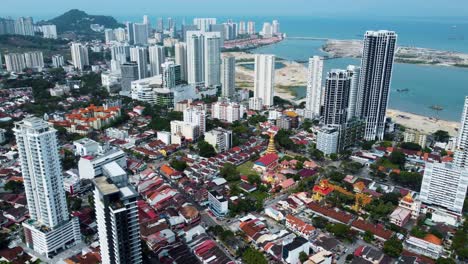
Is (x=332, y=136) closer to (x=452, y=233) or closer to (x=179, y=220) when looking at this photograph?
(x=452, y=233)

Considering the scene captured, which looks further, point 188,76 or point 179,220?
point 188,76

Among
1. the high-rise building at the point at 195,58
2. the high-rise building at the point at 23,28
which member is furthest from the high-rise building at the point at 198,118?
the high-rise building at the point at 23,28

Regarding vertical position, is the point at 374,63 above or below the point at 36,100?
above

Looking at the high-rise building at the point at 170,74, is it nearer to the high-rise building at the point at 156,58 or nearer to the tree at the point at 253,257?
the high-rise building at the point at 156,58

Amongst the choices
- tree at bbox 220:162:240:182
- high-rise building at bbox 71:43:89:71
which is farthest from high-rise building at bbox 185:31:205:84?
tree at bbox 220:162:240:182

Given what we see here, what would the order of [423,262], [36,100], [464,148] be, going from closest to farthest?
[423,262], [464,148], [36,100]

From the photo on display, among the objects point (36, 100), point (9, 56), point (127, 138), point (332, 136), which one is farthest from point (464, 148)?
point (9, 56)

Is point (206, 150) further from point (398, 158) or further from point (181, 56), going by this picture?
point (181, 56)
